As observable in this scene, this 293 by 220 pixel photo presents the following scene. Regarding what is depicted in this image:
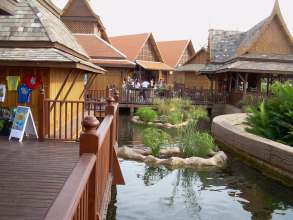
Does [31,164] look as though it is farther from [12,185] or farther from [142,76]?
[142,76]

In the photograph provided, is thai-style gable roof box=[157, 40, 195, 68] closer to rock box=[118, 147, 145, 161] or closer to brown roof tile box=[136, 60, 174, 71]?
brown roof tile box=[136, 60, 174, 71]

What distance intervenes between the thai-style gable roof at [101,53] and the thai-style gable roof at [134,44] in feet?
20.2

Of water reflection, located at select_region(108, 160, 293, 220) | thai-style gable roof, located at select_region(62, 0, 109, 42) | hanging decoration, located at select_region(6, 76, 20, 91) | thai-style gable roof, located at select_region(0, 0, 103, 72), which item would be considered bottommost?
water reflection, located at select_region(108, 160, 293, 220)

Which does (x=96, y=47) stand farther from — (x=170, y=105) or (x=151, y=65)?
(x=170, y=105)

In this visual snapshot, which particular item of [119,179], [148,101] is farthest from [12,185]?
[148,101]

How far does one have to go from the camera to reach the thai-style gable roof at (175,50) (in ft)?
152

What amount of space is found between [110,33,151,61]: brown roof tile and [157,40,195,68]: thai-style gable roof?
7.16 metres

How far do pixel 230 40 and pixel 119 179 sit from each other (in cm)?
2778

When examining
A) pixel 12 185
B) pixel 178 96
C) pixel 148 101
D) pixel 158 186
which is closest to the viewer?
pixel 12 185

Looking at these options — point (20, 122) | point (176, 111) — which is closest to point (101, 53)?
point (176, 111)

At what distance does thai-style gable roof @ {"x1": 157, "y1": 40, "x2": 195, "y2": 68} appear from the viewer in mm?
46434

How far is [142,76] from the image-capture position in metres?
37.2

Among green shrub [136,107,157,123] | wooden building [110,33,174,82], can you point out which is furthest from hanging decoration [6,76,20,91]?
wooden building [110,33,174,82]

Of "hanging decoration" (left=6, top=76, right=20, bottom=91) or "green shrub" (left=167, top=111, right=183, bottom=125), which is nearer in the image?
"hanging decoration" (left=6, top=76, right=20, bottom=91)
